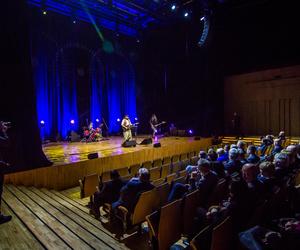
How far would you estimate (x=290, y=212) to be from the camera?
3.12 meters

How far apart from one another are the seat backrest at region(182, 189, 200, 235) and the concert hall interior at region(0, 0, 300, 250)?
2 centimetres

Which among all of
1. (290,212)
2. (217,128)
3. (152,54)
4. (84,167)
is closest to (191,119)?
(217,128)

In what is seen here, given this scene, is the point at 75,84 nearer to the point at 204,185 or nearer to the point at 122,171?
the point at 122,171

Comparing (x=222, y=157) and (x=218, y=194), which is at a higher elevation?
(x=222, y=157)

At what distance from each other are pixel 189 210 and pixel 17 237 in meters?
2.24

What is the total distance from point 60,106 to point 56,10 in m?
4.66

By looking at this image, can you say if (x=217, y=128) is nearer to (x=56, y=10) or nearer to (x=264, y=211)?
(x=56, y=10)

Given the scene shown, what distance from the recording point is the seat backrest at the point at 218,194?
357 cm

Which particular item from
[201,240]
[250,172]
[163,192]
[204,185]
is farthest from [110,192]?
[250,172]

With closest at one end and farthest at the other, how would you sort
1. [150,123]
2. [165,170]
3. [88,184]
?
[88,184] < [165,170] < [150,123]

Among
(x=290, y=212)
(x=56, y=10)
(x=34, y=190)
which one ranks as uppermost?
(x=56, y=10)

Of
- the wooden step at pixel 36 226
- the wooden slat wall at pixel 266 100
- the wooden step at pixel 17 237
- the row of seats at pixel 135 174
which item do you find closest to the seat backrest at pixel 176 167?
the row of seats at pixel 135 174

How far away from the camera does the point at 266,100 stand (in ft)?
42.0

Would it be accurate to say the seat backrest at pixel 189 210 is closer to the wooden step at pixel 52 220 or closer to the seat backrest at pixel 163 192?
the seat backrest at pixel 163 192
